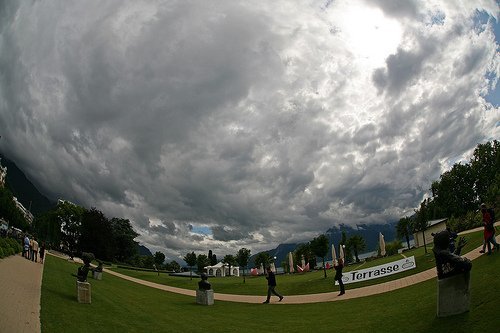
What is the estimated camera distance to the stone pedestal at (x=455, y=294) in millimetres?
7668

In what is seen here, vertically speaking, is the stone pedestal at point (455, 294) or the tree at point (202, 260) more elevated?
the tree at point (202, 260)

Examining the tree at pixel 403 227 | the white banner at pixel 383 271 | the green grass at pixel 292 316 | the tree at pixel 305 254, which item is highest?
the tree at pixel 403 227

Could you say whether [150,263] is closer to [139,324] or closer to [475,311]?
[139,324]

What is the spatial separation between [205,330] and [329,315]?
5169mm

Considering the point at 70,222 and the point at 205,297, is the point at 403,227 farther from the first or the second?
the point at 70,222

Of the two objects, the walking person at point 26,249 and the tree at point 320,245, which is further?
the tree at point 320,245

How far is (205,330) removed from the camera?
11.8m

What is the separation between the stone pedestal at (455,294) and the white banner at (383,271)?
1695cm

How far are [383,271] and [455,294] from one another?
694 inches

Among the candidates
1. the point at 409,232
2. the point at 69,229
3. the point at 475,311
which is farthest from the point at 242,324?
the point at 69,229

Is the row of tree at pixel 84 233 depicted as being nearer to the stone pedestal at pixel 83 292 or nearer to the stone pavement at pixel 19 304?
the stone pavement at pixel 19 304

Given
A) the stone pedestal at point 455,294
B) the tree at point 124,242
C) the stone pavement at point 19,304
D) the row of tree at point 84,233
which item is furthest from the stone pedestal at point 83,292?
the tree at point 124,242

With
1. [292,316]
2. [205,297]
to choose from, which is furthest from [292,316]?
[205,297]

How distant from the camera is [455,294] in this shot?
777cm
